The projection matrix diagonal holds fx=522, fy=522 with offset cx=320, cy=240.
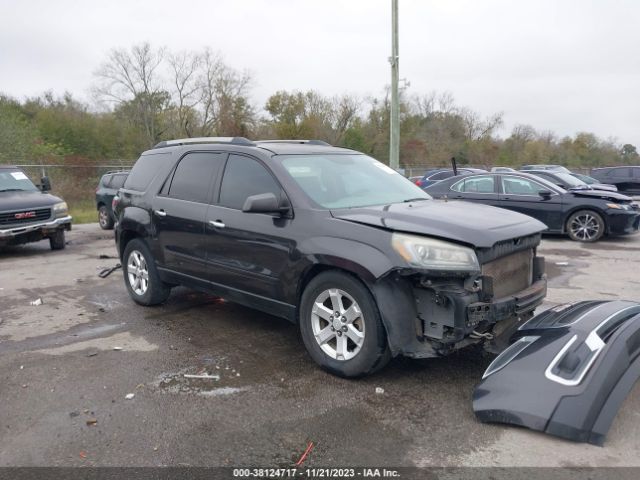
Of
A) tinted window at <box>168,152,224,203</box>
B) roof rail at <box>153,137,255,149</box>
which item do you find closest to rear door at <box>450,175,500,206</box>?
roof rail at <box>153,137,255,149</box>

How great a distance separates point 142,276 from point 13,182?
6.77 metres

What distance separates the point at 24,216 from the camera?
33.2ft

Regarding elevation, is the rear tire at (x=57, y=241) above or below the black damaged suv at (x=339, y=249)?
below

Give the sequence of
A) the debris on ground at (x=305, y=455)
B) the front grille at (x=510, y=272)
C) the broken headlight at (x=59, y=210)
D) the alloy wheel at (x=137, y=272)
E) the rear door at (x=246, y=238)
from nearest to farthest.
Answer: the debris on ground at (x=305, y=455), the front grille at (x=510, y=272), the rear door at (x=246, y=238), the alloy wheel at (x=137, y=272), the broken headlight at (x=59, y=210)

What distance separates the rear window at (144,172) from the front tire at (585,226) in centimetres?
916

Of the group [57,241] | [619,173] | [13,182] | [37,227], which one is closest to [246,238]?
[37,227]

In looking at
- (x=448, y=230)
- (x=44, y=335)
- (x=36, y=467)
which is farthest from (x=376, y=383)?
(x=44, y=335)

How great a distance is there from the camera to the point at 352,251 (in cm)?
381

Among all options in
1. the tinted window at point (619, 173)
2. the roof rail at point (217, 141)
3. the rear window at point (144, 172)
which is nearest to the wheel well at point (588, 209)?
the roof rail at point (217, 141)

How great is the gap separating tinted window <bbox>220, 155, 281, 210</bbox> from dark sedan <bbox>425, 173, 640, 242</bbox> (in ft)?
27.9

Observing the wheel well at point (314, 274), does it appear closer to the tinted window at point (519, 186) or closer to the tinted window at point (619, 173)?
the tinted window at point (519, 186)

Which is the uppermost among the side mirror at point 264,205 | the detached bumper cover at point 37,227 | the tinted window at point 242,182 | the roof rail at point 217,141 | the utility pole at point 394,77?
the utility pole at point 394,77

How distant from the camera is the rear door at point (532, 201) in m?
11.6

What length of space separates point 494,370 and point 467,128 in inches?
2353
